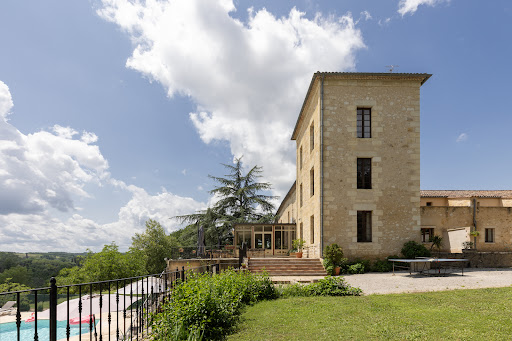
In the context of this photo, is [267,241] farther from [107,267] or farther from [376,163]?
[107,267]

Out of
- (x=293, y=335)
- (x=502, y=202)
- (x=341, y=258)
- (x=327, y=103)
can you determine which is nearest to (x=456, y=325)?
(x=293, y=335)

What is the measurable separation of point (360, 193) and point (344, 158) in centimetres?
198

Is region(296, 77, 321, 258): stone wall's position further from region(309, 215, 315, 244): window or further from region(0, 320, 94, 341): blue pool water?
region(0, 320, 94, 341): blue pool water

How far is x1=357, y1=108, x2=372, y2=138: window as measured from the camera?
18234 mm

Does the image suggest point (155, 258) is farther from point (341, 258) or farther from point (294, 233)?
point (341, 258)

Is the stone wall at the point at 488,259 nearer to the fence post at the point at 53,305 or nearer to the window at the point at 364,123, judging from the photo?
the window at the point at 364,123

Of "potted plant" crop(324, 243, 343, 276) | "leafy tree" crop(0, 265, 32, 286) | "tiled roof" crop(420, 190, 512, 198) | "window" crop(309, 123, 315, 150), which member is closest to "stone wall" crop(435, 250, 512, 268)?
"potted plant" crop(324, 243, 343, 276)

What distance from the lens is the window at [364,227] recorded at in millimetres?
17688

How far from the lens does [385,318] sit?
6273mm

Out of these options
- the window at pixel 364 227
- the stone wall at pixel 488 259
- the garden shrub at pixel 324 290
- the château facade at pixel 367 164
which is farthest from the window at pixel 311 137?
the garden shrub at pixel 324 290

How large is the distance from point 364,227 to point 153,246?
24.7 metres

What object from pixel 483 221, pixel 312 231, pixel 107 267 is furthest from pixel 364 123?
pixel 107 267

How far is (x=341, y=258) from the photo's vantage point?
16.3 m

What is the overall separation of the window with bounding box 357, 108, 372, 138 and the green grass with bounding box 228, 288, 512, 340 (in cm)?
1084
